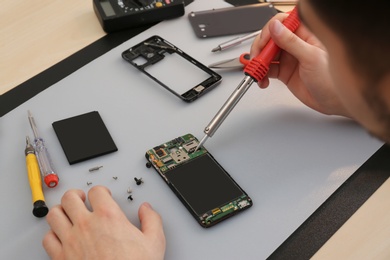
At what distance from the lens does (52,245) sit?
0.76 m

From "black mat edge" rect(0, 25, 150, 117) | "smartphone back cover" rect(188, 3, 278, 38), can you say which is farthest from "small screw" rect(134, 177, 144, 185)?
"smartphone back cover" rect(188, 3, 278, 38)

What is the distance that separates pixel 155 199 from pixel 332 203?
286 mm

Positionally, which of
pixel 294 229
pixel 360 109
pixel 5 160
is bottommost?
pixel 294 229

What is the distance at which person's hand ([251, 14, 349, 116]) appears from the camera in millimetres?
942

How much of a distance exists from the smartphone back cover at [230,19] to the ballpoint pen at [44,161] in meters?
0.43

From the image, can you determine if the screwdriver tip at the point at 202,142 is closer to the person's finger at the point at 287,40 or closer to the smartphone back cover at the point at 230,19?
the person's finger at the point at 287,40

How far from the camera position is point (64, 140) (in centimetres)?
93

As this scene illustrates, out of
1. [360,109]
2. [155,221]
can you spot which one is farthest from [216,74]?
[360,109]

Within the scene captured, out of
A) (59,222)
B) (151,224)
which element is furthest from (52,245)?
(151,224)

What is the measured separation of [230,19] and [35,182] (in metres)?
0.60

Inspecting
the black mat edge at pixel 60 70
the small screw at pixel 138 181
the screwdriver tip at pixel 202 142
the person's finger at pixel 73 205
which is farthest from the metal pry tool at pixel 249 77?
the black mat edge at pixel 60 70

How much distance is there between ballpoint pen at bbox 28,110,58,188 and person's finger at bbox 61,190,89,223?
1.8 inches

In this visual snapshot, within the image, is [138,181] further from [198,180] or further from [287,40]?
[287,40]

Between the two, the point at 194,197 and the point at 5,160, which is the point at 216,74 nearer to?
the point at 194,197
